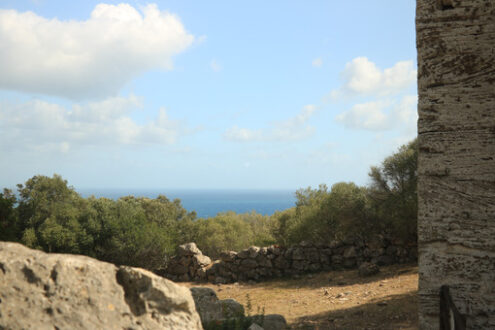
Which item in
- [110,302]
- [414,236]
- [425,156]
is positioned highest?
[425,156]

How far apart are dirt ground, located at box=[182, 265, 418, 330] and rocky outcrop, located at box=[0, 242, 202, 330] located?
4.47 meters

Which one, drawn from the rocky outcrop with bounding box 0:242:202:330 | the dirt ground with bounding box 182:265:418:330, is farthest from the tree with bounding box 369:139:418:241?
the rocky outcrop with bounding box 0:242:202:330

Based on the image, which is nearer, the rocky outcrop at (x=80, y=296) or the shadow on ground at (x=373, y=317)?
the rocky outcrop at (x=80, y=296)

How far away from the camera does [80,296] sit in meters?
2.42

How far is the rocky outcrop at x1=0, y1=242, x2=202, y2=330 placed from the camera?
2311 millimetres

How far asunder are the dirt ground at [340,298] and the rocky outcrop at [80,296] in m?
4.47

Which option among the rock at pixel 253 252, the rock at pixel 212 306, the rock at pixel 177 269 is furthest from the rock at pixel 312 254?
the rock at pixel 212 306

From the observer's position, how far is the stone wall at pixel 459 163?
4.07 metres

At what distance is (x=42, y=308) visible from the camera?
2.33m

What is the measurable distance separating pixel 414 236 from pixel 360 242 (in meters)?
1.78

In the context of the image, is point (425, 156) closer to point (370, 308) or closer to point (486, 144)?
point (486, 144)

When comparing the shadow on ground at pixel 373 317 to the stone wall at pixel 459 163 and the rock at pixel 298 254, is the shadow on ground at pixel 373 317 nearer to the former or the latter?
the stone wall at pixel 459 163

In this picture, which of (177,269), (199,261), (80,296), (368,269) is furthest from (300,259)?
(80,296)

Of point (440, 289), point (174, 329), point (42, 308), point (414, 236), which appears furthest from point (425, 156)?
point (414, 236)
